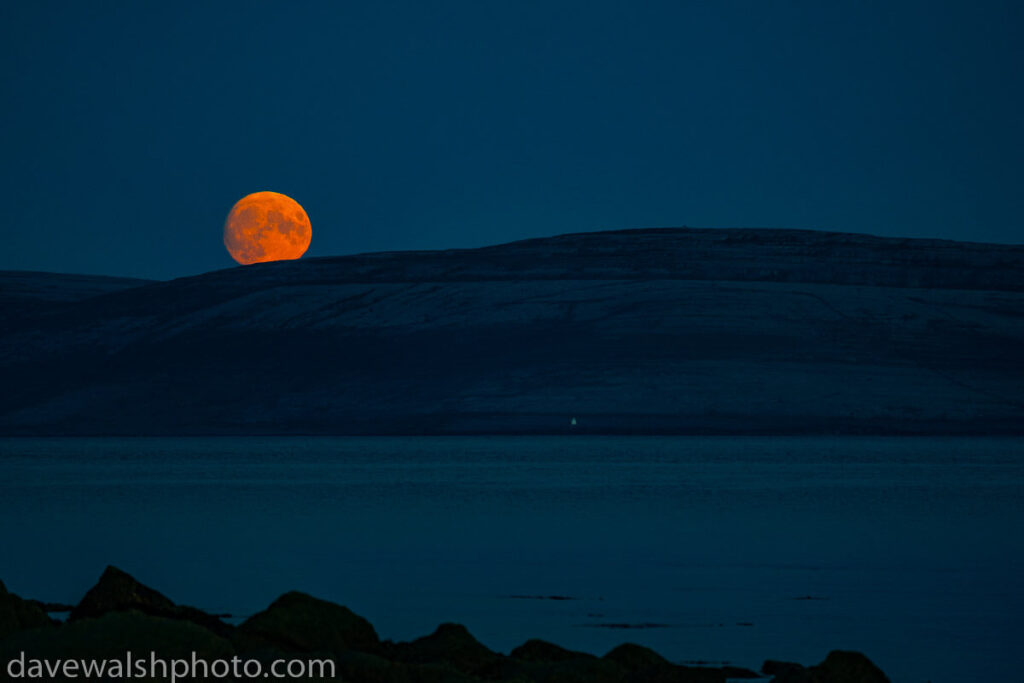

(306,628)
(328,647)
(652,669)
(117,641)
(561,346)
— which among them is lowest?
(117,641)

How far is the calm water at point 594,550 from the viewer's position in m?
19.7

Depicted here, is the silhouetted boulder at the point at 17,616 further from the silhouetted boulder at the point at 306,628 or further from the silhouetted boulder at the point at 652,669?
the silhouetted boulder at the point at 652,669

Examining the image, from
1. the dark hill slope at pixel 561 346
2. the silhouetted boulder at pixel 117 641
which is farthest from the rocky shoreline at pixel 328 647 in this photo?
the dark hill slope at pixel 561 346

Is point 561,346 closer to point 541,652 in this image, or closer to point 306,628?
point 541,652

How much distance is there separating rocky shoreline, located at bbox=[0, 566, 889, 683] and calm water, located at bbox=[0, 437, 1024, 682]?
1888mm

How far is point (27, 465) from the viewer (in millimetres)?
70750

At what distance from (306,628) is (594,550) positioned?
49.6 ft

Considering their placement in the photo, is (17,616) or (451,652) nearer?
(451,652)

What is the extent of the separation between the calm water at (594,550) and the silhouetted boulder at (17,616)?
14.2 ft

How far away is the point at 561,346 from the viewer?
11469cm

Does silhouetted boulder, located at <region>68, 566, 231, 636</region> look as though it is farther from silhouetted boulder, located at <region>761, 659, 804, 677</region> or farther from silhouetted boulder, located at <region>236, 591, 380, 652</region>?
silhouetted boulder, located at <region>761, 659, 804, 677</region>

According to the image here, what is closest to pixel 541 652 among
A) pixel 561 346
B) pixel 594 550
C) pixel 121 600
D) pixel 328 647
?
pixel 328 647

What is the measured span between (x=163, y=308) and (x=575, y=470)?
85618 mm

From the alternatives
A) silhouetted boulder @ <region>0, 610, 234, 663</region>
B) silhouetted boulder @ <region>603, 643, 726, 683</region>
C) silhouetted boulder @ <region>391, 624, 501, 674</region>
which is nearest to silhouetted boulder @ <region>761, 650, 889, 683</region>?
silhouetted boulder @ <region>603, 643, 726, 683</region>
